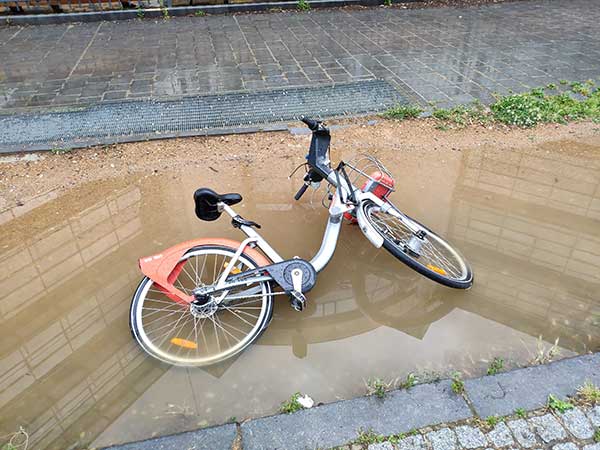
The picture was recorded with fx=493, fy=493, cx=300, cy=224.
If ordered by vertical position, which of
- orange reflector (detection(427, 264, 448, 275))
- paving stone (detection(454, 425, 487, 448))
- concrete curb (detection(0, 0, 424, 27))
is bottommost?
paving stone (detection(454, 425, 487, 448))

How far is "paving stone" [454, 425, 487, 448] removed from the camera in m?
2.51

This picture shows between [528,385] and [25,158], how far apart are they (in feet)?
16.6

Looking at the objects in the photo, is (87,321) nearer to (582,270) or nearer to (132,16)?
(582,270)

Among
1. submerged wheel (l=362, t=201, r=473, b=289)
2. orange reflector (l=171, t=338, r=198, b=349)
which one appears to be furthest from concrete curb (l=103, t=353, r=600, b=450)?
submerged wheel (l=362, t=201, r=473, b=289)

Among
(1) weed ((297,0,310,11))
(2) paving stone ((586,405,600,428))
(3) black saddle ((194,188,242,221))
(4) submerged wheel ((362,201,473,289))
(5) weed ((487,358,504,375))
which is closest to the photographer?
(2) paving stone ((586,405,600,428))

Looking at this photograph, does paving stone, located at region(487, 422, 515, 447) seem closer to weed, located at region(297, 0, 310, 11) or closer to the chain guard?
the chain guard

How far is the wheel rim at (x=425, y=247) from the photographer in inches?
139

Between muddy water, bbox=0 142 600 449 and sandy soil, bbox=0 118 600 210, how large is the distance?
19 centimetres

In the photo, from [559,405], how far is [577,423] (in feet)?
0.38

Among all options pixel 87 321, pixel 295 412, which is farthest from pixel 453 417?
pixel 87 321

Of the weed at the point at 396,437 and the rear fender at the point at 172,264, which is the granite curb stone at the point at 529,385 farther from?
the rear fender at the point at 172,264

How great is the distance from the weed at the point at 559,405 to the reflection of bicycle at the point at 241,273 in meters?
0.97

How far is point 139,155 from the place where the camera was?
17.1 ft

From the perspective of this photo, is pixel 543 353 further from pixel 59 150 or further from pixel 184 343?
pixel 59 150
